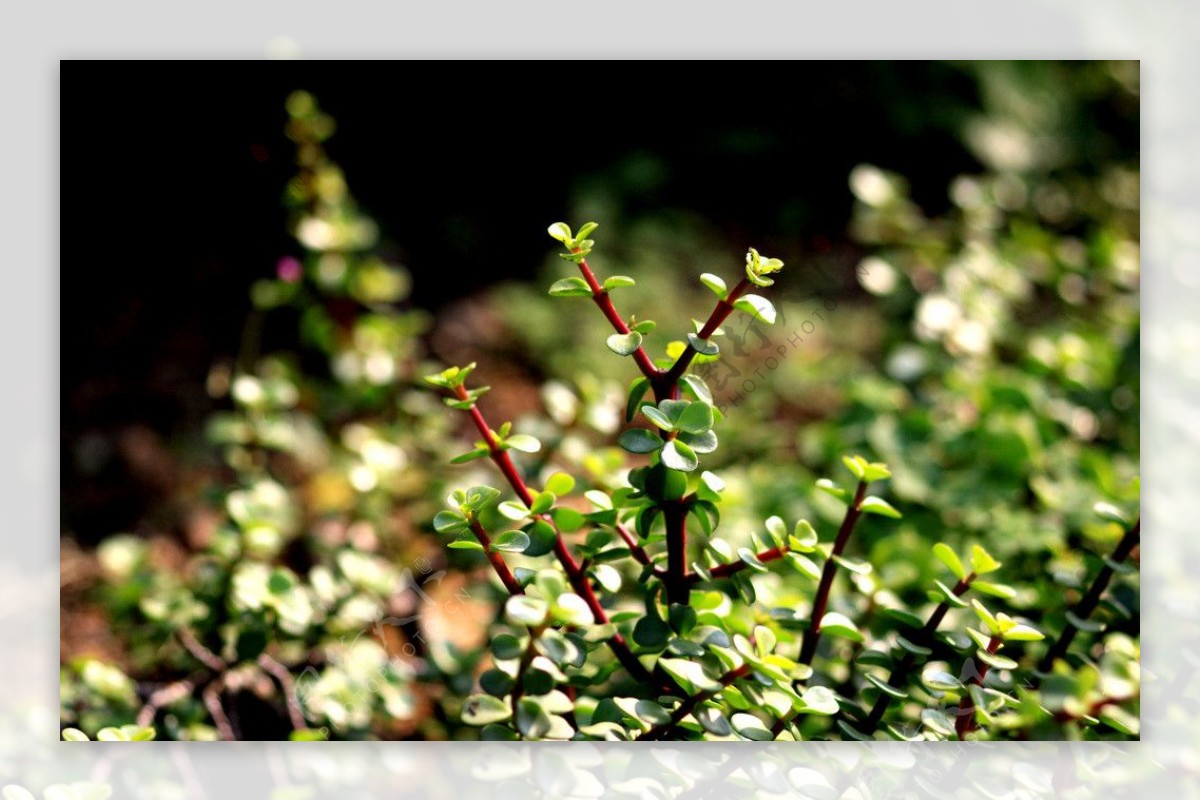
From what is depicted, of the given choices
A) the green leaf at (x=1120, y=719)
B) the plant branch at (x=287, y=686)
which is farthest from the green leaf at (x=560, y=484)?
the green leaf at (x=1120, y=719)

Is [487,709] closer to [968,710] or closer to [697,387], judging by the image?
[697,387]

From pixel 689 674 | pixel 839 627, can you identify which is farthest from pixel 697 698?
pixel 839 627

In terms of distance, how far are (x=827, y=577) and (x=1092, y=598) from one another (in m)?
0.31

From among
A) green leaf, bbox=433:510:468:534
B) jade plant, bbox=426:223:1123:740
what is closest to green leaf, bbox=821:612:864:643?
jade plant, bbox=426:223:1123:740

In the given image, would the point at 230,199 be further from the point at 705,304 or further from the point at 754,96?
the point at 754,96

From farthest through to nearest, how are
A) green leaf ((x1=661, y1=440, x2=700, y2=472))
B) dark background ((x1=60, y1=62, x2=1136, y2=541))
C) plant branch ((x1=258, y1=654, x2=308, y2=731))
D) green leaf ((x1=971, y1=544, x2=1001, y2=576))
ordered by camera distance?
dark background ((x1=60, y1=62, x2=1136, y2=541))
plant branch ((x1=258, y1=654, x2=308, y2=731))
green leaf ((x1=971, y1=544, x2=1001, y2=576))
green leaf ((x1=661, y1=440, x2=700, y2=472))

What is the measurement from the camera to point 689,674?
81cm

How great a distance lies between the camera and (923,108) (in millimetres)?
2727

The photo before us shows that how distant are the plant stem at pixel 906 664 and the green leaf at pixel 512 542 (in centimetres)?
37

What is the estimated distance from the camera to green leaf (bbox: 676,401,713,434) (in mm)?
795

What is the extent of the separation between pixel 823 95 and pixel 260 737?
2214mm

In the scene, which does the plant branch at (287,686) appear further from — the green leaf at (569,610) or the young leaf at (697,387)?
the young leaf at (697,387)

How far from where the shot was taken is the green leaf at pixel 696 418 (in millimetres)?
795

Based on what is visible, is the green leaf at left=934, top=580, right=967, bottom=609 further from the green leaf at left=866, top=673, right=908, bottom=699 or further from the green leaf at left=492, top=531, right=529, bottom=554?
the green leaf at left=492, top=531, right=529, bottom=554
